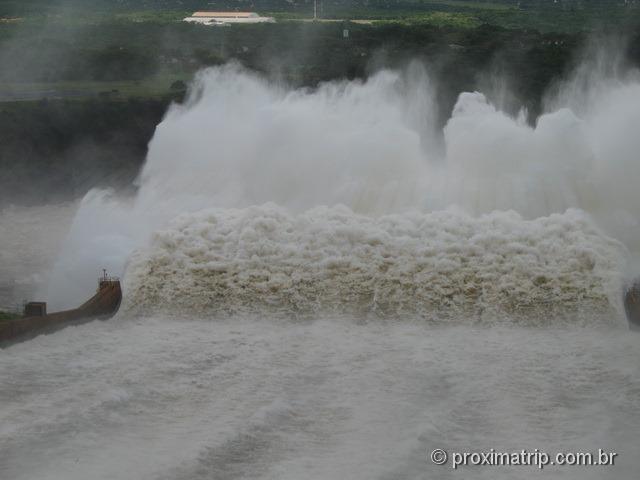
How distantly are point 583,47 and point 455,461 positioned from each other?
4447 centimetres

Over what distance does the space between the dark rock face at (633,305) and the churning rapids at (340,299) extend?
9.3 inches

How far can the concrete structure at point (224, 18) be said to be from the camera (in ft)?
192

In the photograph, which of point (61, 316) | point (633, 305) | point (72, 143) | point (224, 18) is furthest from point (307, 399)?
point (224, 18)

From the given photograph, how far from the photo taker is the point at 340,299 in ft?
63.5

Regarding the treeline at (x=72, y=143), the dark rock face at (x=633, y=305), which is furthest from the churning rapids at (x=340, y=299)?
the treeline at (x=72, y=143)

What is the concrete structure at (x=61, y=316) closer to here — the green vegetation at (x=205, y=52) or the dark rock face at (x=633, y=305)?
the dark rock face at (x=633, y=305)

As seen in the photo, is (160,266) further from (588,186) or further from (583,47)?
(583,47)

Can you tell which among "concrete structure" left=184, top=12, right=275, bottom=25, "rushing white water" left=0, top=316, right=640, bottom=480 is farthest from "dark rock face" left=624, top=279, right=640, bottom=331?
Result: "concrete structure" left=184, top=12, right=275, bottom=25

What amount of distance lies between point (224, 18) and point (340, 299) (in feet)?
143

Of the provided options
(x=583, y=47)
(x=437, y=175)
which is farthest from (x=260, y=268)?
(x=583, y=47)

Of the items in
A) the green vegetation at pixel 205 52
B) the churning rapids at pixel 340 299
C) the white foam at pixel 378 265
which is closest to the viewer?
the churning rapids at pixel 340 299

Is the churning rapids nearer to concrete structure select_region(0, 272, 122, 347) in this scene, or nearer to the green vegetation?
concrete structure select_region(0, 272, 122, 347)

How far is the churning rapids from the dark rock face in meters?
0.24

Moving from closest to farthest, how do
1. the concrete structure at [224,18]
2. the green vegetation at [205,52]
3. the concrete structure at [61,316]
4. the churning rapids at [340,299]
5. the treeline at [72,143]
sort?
1. the churning rapids at [340,299]
2. the concrete structure at [61,316]
3. the treeline at [72,143]
4. the green vegetation at [205,52]
5. the concrete structure at [224,18]
